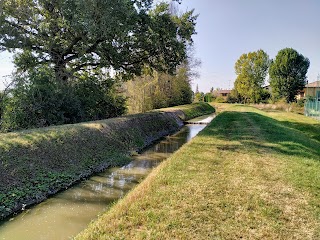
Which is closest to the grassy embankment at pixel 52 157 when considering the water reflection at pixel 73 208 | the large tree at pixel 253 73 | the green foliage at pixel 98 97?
the water reflection at pixel 73 208

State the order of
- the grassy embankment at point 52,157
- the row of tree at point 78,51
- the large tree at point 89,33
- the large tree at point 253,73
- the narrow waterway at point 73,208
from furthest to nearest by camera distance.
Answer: the large tree at point 253,73 → the large tree at point 89,33 → the row of tree at point 78,51 → the grassy embankment at point 52,157 → the narrow waterway at point 73,208

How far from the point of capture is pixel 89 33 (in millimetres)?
12125

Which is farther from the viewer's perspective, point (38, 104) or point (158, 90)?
point (158, 90)

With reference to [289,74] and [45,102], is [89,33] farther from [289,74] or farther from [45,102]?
[289,74]

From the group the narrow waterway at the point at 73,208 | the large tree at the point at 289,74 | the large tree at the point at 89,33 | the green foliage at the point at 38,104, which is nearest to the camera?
the narrow waterway at the point at 73,208

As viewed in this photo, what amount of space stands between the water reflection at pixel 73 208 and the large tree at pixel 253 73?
45.5 m

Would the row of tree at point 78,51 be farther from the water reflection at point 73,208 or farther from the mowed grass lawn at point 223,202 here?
the mowed grass lawn at point 223,202

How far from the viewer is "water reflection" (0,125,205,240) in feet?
15.3

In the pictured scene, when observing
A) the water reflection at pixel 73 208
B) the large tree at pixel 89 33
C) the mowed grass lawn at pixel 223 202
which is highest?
the large tree at pixel 89 33

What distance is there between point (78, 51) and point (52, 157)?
8.36 meters

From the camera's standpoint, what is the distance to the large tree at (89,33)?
39.5ft

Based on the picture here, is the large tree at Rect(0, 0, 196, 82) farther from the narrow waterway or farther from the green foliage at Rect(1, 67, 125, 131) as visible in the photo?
the narrow waterway

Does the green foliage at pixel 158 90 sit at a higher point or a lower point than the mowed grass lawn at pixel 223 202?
higher

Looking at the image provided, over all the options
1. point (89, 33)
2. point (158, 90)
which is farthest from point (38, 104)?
point (158, 90)
